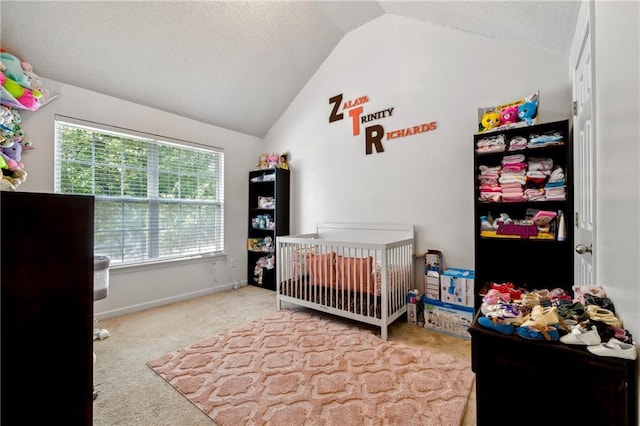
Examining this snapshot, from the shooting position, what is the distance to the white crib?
238 cm

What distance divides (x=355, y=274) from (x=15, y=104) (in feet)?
10.1

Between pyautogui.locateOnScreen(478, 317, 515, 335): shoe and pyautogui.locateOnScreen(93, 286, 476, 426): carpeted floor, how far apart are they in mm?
818

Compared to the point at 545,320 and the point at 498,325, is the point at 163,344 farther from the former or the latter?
the point at 545,320

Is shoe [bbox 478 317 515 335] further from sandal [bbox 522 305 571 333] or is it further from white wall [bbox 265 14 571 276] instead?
white wall [bbox 265 14 571 276]

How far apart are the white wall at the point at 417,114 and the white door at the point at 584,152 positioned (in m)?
0.43

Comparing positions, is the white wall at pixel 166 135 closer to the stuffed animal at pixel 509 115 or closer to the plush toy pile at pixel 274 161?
the plush toy pile at pixel 274 161

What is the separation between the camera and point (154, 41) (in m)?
2.55

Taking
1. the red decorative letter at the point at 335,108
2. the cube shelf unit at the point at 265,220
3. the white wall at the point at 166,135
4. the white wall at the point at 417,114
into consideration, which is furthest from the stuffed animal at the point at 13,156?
the red decorative letter at the point at 335,108

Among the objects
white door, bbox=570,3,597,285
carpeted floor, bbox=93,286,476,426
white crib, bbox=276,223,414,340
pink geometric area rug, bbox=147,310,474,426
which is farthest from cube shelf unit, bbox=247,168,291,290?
white door, bbox=570,3,597,285

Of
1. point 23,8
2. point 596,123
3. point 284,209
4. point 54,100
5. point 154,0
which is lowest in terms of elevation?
point 284,209

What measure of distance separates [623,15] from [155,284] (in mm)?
3910

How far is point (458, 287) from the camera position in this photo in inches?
92.7

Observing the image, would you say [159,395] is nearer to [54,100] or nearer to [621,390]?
[621,390]

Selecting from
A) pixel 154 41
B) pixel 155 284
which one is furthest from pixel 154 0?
pixel 155 284
